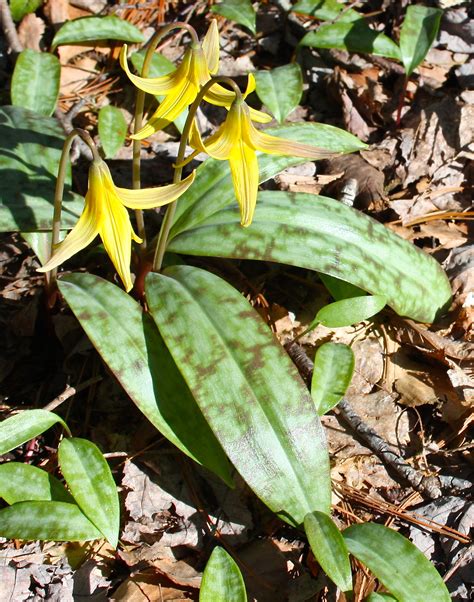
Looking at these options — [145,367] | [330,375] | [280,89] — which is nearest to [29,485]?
[145,367]

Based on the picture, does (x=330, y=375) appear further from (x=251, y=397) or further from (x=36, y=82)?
(x=36, y=82)

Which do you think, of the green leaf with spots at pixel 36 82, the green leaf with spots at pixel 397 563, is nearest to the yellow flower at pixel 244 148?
the green leaf with spots at pixel 397 563

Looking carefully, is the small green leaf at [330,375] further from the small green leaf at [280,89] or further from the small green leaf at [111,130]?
the small green leaf at [111,130]

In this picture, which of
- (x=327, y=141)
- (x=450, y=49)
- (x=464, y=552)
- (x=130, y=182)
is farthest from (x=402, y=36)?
(x=464, y=552)

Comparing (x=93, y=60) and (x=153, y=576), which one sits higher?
(x=93, y=60)

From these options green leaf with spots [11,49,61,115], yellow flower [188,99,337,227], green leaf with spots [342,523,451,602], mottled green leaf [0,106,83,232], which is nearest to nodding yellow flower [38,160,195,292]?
yellow flower [188,99,337,227]

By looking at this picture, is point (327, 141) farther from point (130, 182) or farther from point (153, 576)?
point (153, 576)
